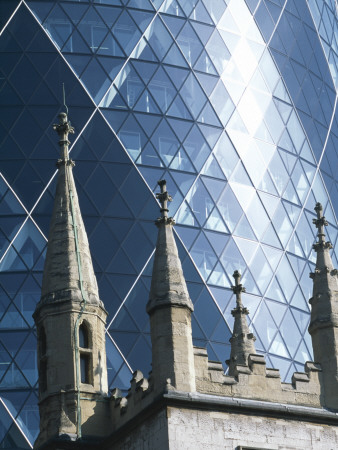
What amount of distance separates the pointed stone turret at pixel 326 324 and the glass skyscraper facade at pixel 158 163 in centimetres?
1298

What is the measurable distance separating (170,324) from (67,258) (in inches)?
104

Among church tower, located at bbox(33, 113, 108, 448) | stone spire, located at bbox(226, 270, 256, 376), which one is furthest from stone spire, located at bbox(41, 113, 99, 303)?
stone spire, located at bbox(226, 270, 256, 376)

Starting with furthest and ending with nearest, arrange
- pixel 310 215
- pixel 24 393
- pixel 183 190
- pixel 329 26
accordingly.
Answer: pixel 329 26 → pixel 310 215 → pixel 183 190 → pixel 24 393

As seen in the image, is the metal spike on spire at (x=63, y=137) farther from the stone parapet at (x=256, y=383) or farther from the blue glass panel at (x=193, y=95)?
the blue glass panel at (x=193, y=95)

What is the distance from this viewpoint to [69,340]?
90.4 feet

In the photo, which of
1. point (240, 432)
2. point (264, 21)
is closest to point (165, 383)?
point (240, 432)

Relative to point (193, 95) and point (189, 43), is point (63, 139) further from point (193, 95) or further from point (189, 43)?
point (189, 43)

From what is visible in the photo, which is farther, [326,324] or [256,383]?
[326,324]

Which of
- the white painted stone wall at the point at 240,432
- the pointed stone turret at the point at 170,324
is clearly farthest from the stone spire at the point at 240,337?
the white painted stone wall at the point at 240,432

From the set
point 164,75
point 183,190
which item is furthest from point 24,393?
point 164,75

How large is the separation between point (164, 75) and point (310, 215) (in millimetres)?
6583

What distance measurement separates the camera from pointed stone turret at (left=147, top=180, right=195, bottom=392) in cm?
2605

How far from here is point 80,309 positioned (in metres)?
27.7

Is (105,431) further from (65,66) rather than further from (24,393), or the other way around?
(65,66)
